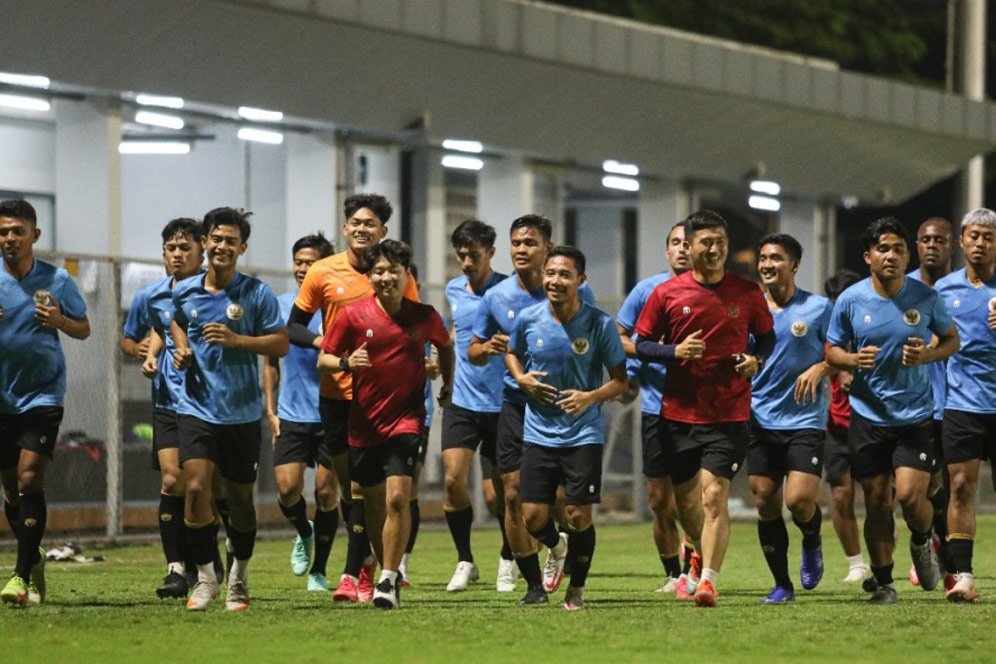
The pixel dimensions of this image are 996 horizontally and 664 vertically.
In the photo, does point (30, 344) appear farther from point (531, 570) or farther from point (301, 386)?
point (531, 570)

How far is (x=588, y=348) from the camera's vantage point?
13.0m

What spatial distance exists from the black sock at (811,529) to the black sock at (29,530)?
5085 mm

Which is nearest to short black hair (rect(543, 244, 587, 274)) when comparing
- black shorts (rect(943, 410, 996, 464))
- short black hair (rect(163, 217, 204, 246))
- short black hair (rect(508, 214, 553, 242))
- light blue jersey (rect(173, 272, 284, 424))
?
short black hair (rect(508, 214, 553, 242))

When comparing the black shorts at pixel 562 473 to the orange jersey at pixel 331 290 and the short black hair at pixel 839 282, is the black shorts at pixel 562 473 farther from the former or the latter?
the short black hair at pixel 839 282

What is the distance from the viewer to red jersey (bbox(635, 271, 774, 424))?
1317 cm

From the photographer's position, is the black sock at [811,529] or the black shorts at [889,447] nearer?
the black shorts at [889,447]

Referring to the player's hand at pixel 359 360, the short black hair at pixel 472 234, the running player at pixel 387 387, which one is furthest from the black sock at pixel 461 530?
the player's hand at pixel 359 360

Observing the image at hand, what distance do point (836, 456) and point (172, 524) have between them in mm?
5290

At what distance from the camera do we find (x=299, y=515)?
1545 cm

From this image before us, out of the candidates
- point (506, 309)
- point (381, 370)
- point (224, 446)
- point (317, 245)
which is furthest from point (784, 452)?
point (224, 446)

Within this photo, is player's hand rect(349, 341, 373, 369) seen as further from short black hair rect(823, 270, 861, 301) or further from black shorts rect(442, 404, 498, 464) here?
short black hair rect(823, 270, 861, 301)

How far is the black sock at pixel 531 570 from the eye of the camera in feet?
44.1

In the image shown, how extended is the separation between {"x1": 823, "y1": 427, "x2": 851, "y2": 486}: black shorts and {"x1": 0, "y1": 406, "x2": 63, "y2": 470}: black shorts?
19.4ft

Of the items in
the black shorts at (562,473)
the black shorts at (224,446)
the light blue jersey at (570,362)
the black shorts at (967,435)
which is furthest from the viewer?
the black shorts at (967,435)
